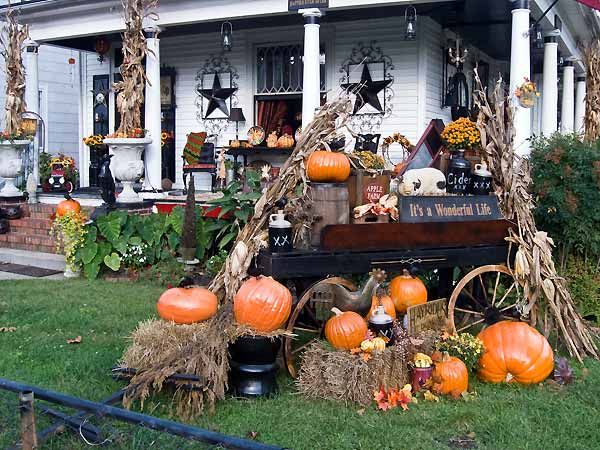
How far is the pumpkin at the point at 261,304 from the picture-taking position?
4.17m

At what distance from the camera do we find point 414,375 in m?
4.35

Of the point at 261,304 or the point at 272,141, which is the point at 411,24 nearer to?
the point at 272,141

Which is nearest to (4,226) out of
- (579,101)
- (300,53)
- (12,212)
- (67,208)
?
(12,212)

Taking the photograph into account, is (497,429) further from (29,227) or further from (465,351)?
(29,227)

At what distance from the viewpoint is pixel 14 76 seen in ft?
38.6

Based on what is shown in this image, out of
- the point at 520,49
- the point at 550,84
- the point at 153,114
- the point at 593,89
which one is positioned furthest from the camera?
the point at 593,89

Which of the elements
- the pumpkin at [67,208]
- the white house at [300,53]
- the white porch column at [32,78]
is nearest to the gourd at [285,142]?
the white house at [300,53]

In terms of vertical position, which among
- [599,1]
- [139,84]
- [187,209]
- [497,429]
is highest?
[599,1]

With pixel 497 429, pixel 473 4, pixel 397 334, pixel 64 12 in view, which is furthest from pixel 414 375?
pixel 64 12

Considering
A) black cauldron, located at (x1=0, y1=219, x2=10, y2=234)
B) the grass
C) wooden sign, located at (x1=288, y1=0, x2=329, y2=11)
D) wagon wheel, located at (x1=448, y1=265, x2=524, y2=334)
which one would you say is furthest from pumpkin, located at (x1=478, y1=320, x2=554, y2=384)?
black cauldron, located at (x1=0, y1=219, x2=10, y2=234)

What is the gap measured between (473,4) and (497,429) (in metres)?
8.38

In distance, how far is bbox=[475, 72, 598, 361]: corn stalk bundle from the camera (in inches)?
200

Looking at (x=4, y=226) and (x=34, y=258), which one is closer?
(x=34, y=258)

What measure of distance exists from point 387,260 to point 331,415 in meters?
1.19
